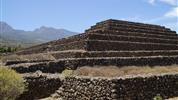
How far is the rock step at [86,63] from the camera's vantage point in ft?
86.7

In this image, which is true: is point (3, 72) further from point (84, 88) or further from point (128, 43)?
point (128, 43)

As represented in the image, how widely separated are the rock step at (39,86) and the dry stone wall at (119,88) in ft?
3.07

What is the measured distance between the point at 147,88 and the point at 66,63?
1072cm

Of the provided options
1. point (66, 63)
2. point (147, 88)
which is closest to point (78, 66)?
point (66, 63)

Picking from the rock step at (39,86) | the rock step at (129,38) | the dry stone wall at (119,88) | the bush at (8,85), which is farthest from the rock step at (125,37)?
the bush at (8,85)

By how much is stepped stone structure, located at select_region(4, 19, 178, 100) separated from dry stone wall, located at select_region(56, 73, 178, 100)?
0.13 m

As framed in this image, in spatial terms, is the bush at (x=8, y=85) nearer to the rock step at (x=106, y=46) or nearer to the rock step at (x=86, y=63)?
the rock step at (x=86, y=63)

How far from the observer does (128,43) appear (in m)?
41.5

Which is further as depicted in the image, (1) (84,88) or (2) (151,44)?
(2) (151,44)

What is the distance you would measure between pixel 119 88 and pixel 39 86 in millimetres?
5642

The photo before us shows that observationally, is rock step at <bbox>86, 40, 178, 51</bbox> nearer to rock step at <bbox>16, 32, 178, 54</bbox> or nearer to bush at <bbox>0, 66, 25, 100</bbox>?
rock step at <bbox>16, 32, 178, 54</bbox>

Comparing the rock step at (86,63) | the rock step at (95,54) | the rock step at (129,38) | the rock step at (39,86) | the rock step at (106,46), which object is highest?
the rock step at (129,38)

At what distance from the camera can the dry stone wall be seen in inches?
723

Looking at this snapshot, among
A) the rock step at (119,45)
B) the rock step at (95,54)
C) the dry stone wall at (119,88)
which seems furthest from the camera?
the rock step at (119,45)
